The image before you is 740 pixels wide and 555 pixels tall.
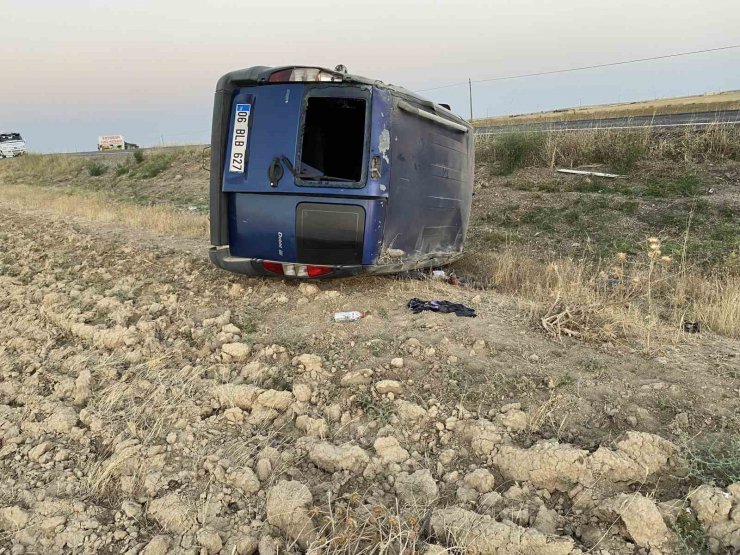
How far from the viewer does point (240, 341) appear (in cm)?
398

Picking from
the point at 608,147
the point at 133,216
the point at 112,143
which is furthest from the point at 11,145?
the point at 608,147

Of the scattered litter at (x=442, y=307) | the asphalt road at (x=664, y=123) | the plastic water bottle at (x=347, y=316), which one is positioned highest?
the asphalt road at (x=664, y=123)

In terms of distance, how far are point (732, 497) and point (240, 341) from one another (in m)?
3.11

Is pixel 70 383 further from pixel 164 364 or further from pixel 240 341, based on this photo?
pixel 240 341

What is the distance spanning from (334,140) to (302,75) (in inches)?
54.3

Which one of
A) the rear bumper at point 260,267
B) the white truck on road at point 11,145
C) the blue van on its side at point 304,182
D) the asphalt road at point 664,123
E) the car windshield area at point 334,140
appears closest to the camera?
the blue van on its side at point 304,182

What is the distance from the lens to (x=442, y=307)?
4.52 meters

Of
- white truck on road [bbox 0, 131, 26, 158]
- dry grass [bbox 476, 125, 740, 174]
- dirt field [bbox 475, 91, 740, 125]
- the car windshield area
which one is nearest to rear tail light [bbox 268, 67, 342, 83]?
the car windshield area

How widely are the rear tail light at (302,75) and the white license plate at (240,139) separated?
1.18ft

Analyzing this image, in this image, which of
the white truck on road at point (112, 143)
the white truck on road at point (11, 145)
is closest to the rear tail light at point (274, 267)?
the white truck on road at point (11, 145)

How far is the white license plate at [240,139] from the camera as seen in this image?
4.73 metres

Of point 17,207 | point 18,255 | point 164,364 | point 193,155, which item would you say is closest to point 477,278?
point 164,364

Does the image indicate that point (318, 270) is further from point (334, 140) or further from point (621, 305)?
point (621, 305)

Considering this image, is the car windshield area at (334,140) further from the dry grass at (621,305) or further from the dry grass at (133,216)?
the dry grass at (133,216)
